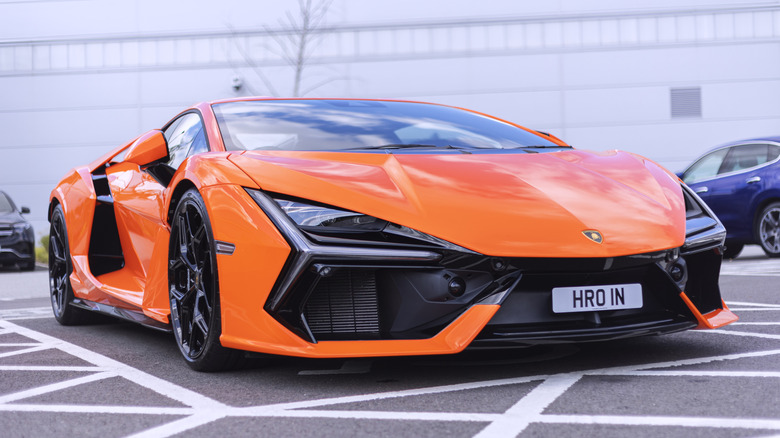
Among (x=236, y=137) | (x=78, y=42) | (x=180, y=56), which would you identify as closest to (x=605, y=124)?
(x=180, y=56)

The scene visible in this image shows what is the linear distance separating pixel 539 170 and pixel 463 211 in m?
0.59

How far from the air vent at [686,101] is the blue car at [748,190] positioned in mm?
10937

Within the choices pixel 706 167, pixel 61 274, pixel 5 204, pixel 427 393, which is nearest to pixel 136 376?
pixel 427 393

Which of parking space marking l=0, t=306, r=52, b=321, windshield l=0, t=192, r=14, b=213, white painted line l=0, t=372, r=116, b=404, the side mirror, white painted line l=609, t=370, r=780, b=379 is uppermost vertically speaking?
the side mirror

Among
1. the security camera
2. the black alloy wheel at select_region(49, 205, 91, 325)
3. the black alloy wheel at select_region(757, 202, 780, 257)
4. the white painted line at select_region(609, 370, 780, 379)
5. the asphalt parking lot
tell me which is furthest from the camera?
the security camera

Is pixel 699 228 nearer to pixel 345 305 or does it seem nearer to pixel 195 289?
pixel 345 305

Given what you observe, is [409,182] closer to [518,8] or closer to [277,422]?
[277,422]

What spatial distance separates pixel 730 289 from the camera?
22.7 feet

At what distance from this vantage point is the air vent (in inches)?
846


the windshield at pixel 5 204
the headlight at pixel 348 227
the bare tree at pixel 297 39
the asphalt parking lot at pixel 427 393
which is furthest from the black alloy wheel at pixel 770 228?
the bare tree at pixel 297 39

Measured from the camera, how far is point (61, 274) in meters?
6.12

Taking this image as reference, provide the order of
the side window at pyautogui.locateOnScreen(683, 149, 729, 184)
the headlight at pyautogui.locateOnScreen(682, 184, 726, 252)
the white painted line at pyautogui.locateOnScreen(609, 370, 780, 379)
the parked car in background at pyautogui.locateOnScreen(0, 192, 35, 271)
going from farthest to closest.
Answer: the parked car in background at pyautogui.locateOnScreen(0, 192, 35, 271)
the side window at pyautogui.locateOnScreen(683, 149, 729, 184)
the headlight at pyautogui.locateOnScreen(682, 184, 726, 252)
the white painted line at pyautogui.locateOnScreen(609, 370, 780, 379)

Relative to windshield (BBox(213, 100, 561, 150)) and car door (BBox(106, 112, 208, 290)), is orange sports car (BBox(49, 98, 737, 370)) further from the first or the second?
car door (BBox(106, 112, 208, 290))

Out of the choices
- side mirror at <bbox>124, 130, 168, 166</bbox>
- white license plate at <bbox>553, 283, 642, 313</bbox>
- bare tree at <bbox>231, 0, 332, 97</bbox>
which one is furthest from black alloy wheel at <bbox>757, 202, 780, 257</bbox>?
bare tree at <bbox>231, 0, 332, 97</bbox>
